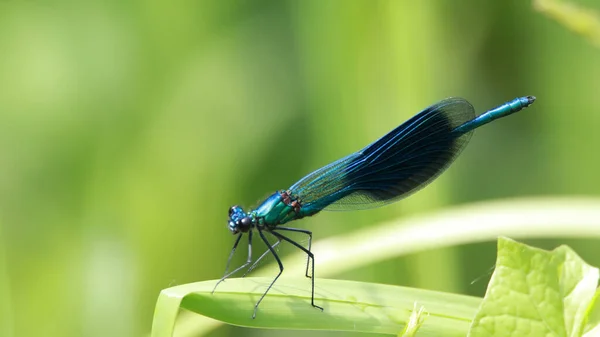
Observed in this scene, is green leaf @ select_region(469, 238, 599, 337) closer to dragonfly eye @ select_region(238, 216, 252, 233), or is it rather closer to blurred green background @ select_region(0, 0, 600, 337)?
dragonfly eye @ select_region(238, 216, 252, 233)

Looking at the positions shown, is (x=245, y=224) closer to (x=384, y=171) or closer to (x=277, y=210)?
(x=277, y=210)

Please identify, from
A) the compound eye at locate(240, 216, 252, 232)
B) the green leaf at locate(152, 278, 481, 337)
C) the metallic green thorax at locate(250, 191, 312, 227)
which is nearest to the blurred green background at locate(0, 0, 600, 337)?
the metallic green thorax at locate(250, 191, 312, 227)

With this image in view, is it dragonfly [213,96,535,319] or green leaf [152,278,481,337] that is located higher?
dragonfly [213,96,535,319]

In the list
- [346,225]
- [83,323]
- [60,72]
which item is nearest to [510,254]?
[346,225]

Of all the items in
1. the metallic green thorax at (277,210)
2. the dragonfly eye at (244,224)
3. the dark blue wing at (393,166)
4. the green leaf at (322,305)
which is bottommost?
the green leaf at (322,305)

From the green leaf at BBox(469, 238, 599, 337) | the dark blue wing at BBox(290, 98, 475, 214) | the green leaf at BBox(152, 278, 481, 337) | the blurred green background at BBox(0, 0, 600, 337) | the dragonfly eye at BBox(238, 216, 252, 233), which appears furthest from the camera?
the blurred green background at BBox(0, 0, 600, 337)

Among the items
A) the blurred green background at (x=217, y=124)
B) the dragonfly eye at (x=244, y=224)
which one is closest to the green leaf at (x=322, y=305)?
the dragonfly eye at (x=244, y=224)

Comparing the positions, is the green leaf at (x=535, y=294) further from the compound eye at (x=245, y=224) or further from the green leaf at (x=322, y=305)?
the compound eye at (x=245, y=224)
